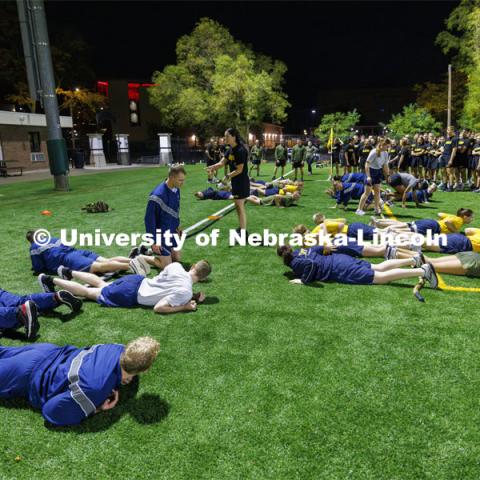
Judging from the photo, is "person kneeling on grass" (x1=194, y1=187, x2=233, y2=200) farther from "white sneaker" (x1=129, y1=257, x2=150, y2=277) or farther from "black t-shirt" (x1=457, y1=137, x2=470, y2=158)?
"black t-shirt" (x1=457, y1=137, x2=470, y2=158)

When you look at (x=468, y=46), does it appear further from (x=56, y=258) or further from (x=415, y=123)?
(x=56, y=258)

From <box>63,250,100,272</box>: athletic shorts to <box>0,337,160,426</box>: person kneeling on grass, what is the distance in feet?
8.73

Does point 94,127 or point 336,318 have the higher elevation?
point 94,127

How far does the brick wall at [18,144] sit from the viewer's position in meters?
33.0

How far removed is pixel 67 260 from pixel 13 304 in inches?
64.2

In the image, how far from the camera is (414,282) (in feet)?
19.4

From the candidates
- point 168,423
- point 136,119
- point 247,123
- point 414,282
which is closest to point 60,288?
point 168,423

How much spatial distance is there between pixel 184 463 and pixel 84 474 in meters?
0.65

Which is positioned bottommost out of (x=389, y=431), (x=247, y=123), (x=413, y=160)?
(x=389, y=431)

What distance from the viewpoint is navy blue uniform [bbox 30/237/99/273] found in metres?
5.97

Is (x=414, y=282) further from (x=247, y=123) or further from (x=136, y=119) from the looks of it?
(x=136, y=119)

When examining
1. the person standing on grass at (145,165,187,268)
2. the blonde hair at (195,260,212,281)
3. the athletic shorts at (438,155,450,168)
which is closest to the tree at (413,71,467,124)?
the athletic shorts at (438,155,450,168)

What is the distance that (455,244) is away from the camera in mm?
6973

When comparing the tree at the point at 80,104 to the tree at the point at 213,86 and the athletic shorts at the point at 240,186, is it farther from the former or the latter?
the athletic shorts at the point at 240,186
